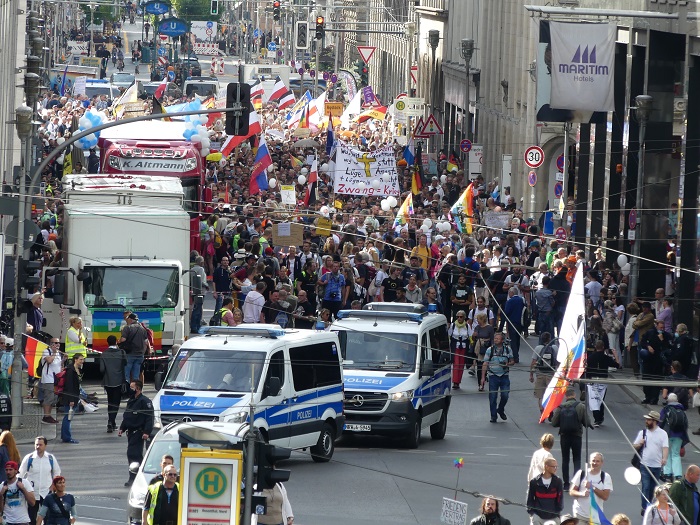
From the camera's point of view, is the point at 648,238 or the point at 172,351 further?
the point at 648,238

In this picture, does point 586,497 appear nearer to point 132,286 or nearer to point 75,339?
point 75,339

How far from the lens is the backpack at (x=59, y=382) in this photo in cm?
2392

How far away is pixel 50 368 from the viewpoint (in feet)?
80.1

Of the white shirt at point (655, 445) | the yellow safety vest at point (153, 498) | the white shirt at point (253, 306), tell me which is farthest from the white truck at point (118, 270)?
the yellow safety vest at point (153, 498)

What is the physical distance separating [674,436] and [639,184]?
1380cm

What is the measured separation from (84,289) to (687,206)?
13.0m

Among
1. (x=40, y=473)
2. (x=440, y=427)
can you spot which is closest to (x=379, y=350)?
(x=440, y=427)

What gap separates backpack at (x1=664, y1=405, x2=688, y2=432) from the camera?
813 inches

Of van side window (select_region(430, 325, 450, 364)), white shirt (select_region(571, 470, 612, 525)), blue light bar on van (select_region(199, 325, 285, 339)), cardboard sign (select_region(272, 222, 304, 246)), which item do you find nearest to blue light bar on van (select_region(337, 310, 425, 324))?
van side window (select_region(430, 325, 450, 364))

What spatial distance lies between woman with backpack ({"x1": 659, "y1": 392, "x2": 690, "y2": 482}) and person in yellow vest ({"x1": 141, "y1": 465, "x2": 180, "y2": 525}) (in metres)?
6.65

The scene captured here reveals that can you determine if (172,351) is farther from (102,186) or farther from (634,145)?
(634,145)

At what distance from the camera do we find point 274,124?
Result: 198ft

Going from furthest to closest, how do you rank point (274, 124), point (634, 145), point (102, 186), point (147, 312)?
point (274, 124), point (634, 145), point (102, 186), point (147, 312)

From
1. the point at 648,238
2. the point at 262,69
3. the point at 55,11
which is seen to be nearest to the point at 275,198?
the point at 648,238
